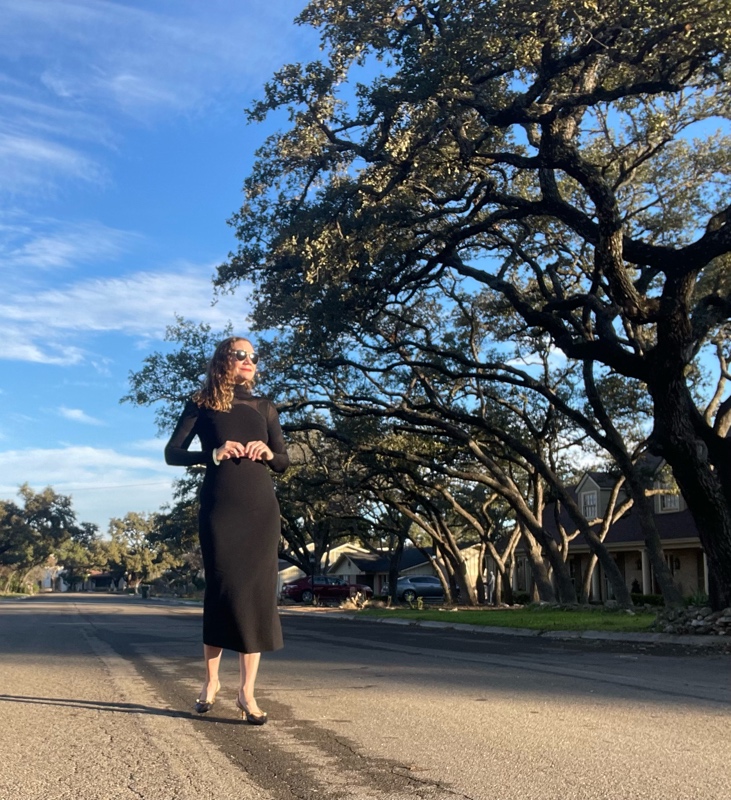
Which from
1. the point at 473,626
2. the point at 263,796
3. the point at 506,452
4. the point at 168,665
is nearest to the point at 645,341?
the point at 473,626

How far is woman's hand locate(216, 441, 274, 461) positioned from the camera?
5.04m

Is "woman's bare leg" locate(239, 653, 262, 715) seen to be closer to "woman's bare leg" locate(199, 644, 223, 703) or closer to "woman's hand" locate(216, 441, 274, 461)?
"woman's bare leg" locate(199, 644, 223, 703)

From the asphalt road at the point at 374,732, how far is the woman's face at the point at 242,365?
2087 mm

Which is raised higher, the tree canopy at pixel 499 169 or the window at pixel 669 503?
the tree canopy at pixel 499 169

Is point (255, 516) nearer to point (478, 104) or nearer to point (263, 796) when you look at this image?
point (263, 796)

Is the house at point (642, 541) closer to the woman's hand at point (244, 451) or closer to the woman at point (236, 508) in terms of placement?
the woman at point (236, 508)

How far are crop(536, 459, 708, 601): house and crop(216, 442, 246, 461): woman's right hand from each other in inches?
974

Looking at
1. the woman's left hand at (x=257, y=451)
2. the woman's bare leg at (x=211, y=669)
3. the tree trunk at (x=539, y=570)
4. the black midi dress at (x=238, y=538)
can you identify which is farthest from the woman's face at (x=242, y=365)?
the tree trunk at (x=539, y=570)

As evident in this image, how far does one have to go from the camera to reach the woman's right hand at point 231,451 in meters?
5.04

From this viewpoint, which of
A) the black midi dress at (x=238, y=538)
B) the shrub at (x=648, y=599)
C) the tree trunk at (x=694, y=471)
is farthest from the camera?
the shrub at (x=648, y=599)

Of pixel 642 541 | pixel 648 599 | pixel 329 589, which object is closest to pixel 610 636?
pixel 648 599

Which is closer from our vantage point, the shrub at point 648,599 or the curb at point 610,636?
the curb at point 610,636

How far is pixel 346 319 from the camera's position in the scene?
18.3m

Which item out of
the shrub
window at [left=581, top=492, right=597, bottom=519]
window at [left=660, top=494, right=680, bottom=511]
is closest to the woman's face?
the shrub
